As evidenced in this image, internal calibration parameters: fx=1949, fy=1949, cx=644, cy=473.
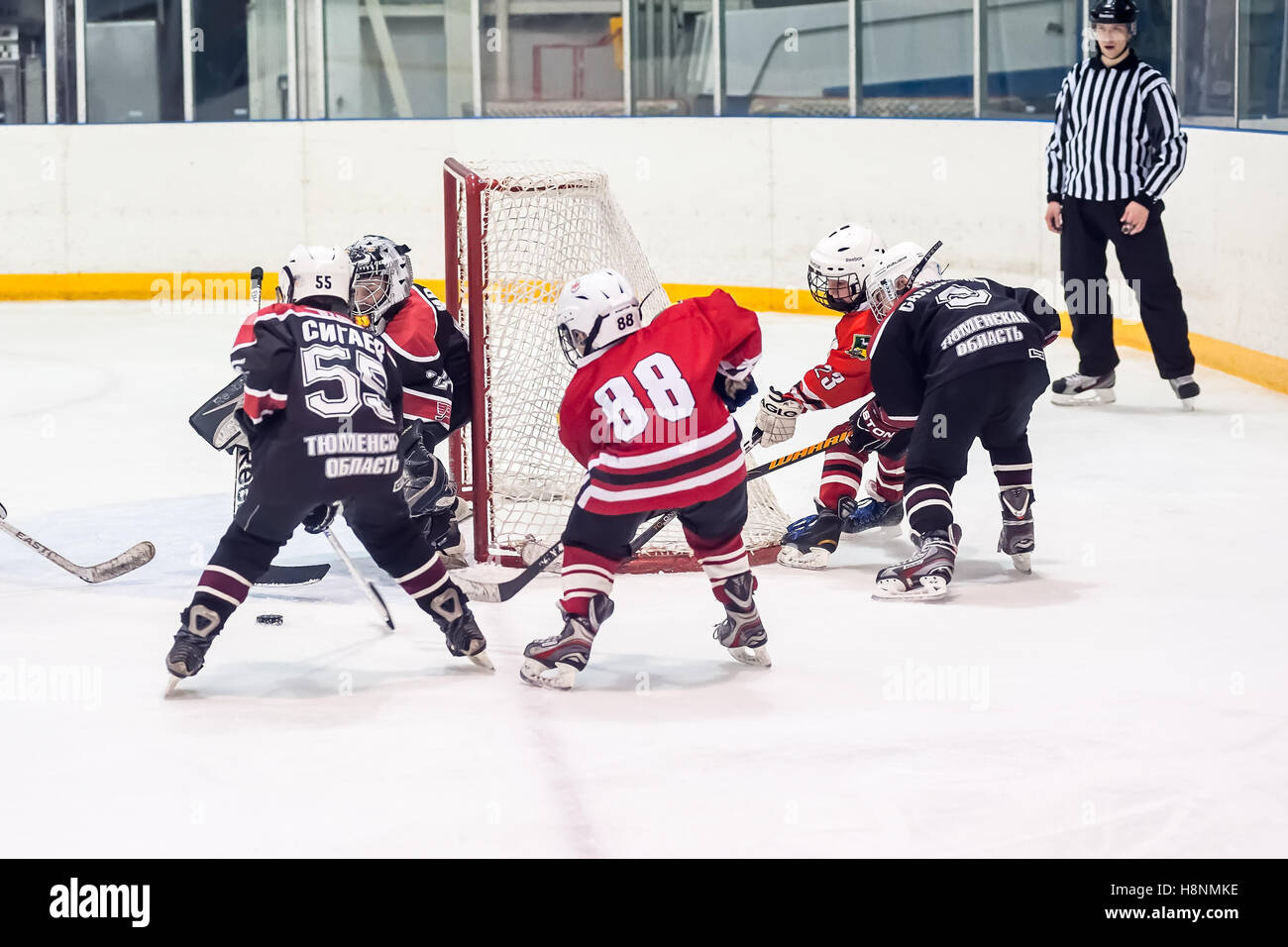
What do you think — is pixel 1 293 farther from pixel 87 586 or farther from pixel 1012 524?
pixel 1012 524

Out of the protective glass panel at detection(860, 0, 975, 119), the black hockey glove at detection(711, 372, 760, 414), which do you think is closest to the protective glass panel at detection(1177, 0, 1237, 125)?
the protective glass panel at detection(860, 0, 975, 119)

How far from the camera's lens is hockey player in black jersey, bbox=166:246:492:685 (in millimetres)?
3504

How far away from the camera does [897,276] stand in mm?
4516

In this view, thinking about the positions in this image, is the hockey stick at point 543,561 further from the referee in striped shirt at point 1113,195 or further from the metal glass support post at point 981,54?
the metal glass support post at point 981,54

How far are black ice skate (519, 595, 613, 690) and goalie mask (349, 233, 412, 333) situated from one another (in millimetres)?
1167

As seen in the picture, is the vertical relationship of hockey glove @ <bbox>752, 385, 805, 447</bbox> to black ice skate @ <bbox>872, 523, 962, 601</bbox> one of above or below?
above

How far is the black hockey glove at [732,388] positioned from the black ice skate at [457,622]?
63cm

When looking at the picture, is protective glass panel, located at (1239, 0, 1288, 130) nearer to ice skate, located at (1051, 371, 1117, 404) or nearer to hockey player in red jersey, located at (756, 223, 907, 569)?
ice skate, located at (1051, 371, 1117, 404)

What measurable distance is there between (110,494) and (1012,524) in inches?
102

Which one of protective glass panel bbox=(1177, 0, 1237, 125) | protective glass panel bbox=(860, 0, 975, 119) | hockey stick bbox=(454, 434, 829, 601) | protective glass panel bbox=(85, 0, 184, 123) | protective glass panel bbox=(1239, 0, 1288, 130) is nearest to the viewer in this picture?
hockey stick bbox=(454, 434, 829, 601)

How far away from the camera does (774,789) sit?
3.09 m

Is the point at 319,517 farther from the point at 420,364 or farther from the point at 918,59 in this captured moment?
the point at 918,59

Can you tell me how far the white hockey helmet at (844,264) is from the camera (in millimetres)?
4547

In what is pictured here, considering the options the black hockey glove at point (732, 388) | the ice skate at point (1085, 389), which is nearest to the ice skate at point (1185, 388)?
the ice skate at point (1085, 389)
